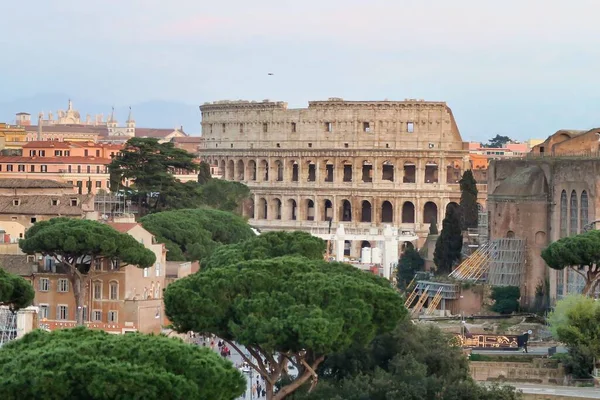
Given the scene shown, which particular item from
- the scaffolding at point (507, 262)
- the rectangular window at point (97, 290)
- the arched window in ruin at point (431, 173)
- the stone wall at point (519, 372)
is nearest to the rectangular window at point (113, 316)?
the rectangular window at point (97, 290)

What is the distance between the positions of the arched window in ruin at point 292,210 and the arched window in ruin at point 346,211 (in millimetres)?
3433

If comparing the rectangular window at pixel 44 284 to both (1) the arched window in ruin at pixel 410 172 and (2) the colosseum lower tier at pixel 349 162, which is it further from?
(1) the arched window in ruin at pixel 410 172

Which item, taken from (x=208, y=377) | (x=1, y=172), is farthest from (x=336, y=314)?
(x=1, y=172)

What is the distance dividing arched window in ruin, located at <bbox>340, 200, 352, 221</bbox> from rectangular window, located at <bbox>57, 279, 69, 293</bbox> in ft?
269

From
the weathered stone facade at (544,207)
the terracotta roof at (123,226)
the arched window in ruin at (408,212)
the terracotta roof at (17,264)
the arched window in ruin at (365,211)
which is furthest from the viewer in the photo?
the arched window in ruin at (365,211)

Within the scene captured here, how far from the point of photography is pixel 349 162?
143 m

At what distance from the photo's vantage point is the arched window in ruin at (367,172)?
143m

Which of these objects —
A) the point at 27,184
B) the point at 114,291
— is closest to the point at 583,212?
the point at 114,291

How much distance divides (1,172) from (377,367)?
6388cm

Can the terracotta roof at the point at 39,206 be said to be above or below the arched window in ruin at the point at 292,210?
below

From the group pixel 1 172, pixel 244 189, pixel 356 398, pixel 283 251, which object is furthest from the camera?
pixel 244 189

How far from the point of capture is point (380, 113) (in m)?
141

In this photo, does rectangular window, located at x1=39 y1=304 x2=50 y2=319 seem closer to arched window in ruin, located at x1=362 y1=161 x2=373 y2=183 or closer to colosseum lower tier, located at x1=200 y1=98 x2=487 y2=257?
colosseum lower tier, located at x1=200 y1=98 x2=487 y2=257

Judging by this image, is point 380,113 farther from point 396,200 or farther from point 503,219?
point 503,219
